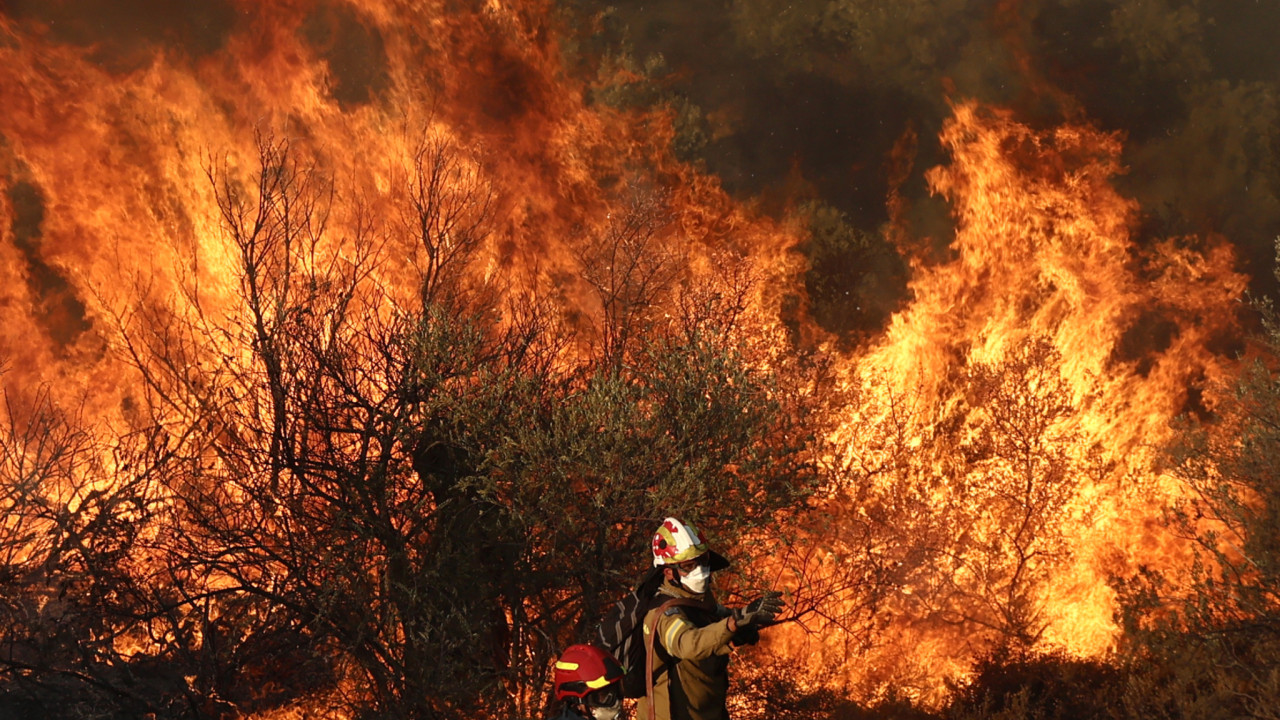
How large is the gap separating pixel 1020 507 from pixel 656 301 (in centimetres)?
843

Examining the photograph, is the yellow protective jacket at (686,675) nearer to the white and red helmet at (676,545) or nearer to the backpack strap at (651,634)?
the backpack strap at (651,634)

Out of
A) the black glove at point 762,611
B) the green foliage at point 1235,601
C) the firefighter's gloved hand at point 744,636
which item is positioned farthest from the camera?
the green foliage at point 1235,601

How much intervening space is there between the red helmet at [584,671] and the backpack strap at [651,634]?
1.00 metres

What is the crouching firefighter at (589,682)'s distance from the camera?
6344 millimetres

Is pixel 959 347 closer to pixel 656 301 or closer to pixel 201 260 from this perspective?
pixel 656 301

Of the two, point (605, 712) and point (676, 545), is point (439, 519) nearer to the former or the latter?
point (676, 545)

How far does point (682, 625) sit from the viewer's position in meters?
7.22

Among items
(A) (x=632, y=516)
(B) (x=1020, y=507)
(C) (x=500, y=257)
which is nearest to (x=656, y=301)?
(C) (x=500, y=257)

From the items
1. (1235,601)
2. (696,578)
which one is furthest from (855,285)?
(696,578)

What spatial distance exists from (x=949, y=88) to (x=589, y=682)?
71.7ft

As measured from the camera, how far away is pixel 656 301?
2466 centimetres

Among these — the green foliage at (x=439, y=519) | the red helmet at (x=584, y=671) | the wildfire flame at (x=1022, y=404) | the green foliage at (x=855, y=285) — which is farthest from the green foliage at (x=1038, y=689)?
the red helmet at (x=584, y=671)

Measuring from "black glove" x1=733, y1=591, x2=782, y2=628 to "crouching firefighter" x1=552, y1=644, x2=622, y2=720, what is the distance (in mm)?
750

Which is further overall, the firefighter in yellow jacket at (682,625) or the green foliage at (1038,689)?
the green foliage at (1038,689)
